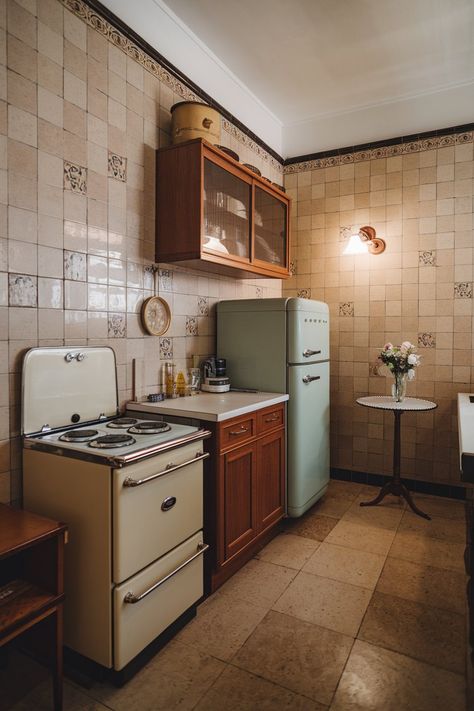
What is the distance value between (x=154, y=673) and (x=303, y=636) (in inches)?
23.8

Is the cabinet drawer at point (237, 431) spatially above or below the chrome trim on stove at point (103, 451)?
below

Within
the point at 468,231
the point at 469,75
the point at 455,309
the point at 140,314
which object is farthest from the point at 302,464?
the point at 469,75

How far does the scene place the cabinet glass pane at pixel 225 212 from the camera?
2439mm

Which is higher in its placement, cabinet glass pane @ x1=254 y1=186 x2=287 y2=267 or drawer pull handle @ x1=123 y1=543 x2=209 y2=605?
cabinet glass pane @ x1=254 y1=186 x2=287 y2=267

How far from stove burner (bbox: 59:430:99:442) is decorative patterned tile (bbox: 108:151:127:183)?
49.0 inches

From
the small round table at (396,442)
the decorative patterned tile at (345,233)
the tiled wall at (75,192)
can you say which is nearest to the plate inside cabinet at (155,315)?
the tiled wall at (75,192)

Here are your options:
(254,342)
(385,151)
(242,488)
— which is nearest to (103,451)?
(242,488)

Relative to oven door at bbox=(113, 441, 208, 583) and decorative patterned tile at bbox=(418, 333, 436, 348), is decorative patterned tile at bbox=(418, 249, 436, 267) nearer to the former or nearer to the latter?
decorative patterned tile at bbox=(418, 333, 436, 348)

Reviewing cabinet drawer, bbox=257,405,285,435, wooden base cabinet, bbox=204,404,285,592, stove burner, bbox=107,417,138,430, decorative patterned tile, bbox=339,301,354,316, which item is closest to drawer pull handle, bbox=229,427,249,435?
wooden base cabinet, bbox=204,404,285,592

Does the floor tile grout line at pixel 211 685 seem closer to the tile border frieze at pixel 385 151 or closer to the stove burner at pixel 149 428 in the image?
the stove burner at pixel 149 428

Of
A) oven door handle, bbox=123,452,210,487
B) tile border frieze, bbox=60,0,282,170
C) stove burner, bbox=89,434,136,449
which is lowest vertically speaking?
oven door handle, bbox=123,452,210,487

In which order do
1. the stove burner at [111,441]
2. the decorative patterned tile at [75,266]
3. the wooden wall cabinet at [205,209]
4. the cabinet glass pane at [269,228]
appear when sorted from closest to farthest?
the stove burner at [111,441]
the decorative patterned tile at [75,266]
the wooden wall cabinet at [205,209]
the cabinet glass pane at [269,228]

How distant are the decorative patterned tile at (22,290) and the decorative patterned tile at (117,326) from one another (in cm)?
42

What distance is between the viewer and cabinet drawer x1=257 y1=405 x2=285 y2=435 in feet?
8.14
